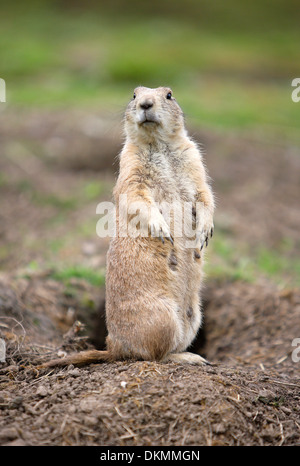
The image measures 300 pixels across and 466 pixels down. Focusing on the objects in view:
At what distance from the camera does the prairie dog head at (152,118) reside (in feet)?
16.6

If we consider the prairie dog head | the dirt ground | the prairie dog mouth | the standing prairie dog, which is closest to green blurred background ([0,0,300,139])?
the dirt ground

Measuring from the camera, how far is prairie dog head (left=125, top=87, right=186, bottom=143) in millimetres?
5047

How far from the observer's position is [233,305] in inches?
271

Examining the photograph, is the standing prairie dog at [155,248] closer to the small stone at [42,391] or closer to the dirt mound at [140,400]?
the dirt mound at [140,400]

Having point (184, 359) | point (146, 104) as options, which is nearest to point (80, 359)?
point (184, 359)

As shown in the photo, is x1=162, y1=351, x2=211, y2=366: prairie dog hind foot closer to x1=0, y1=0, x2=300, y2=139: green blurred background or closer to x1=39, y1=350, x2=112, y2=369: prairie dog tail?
x1=39, y1=350, x2=112, y2=369: prairie dog tail

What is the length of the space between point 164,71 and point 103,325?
18.3m

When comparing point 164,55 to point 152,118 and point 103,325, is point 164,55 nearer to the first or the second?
point 103,325

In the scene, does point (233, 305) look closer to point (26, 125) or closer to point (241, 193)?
point (241, 193)

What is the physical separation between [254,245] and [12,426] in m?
6.47

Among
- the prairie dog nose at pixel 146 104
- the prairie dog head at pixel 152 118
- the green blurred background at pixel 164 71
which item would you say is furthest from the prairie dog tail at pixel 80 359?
the green blurred background at pixel 164 71

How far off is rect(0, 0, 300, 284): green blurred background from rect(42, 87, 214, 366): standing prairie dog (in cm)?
165

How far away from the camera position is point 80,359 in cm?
462

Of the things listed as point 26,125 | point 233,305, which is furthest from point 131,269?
point 26,125
